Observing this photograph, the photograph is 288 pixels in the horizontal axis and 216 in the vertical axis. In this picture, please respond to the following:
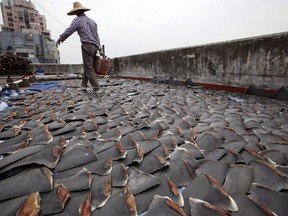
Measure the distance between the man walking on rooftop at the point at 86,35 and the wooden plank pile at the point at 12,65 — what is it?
139 inches

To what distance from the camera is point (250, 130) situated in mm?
1929

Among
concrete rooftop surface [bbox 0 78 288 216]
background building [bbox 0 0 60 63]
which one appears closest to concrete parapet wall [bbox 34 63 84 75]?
concrete rooftop surface [bbox 0 78 288 216]

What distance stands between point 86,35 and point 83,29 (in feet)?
0.49

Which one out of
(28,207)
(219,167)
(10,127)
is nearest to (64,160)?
(28,207)

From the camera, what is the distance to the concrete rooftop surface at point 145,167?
37.9 inches

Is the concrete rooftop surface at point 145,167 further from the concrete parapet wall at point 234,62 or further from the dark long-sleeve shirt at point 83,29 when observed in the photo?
the dark long-sleeve shirt at point 83,29

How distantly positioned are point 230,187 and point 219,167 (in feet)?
0.58

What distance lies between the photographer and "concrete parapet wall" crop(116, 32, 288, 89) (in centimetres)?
345

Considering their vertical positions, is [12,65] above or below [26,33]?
below

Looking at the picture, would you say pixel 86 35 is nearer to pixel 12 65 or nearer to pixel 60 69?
pixel 12 65

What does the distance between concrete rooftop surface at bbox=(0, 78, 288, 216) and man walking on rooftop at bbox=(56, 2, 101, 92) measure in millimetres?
2944

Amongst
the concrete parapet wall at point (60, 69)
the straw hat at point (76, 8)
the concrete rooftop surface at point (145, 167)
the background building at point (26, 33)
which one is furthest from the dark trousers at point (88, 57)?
the background building at point (26, 33)

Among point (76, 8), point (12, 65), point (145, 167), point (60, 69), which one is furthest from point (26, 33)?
point (145, 167)

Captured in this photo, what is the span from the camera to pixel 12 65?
7480 mm
